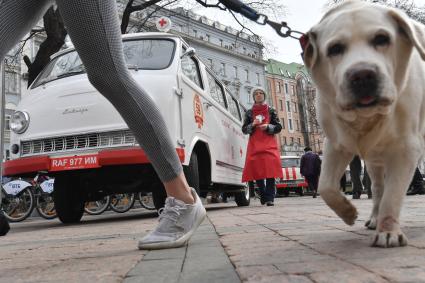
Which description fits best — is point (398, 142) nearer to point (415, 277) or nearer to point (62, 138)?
point (415, 277)

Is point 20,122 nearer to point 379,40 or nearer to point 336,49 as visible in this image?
point 336,49

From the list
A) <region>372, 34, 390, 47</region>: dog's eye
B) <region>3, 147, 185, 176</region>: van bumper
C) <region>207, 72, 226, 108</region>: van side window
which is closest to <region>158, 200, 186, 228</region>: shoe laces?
<region>372, 34, 390, 47</region>: dog's eye

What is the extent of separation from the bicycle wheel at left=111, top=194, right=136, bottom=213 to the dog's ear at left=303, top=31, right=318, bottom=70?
951 centimetres

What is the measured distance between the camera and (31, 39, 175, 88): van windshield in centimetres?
661

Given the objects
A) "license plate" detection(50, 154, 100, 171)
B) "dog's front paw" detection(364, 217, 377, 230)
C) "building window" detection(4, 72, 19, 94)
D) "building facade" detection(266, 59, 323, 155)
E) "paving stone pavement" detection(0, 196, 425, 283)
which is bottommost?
"paving stone pavement" detection(0, 196, 425, 283)

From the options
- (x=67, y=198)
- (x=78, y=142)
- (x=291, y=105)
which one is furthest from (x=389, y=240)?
(x=291, y=105)

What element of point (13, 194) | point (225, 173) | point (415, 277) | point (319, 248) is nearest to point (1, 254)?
point (319, 248)

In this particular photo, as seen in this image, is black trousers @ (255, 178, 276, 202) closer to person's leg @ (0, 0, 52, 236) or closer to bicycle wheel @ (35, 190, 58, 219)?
bicycle wheel @ (35, 190, 58, 219)

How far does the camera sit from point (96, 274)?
75.9 inches

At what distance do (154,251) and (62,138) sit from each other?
3961 mm

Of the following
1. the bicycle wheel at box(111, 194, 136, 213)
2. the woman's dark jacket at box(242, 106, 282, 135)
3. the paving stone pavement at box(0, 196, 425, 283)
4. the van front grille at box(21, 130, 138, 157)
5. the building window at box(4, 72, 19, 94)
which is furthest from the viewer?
the building window at box(4, 72, 19, 94)

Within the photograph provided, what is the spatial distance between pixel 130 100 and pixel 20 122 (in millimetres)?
4355

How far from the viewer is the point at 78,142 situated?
611 centimetres

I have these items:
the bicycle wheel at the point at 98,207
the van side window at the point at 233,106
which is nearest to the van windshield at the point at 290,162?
the van side window at the point at 233,106
